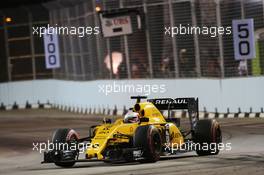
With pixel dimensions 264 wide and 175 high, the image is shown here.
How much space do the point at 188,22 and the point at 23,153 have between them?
11.2 metres

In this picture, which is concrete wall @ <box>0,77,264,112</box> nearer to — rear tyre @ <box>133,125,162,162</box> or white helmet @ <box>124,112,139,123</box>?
white helmet @ <box>124,112,139,123</box>

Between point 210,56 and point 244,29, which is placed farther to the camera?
point 210,56

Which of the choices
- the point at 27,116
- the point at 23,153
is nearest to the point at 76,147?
the point at 23,153

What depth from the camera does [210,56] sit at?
30.2m

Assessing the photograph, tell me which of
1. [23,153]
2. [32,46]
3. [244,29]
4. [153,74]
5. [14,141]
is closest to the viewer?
[23,153]

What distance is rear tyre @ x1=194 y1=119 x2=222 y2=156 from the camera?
18.0m

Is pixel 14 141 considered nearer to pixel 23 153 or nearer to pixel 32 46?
pixel 23 153

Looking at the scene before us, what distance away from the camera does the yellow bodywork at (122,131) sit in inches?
652

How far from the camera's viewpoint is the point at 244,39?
2797 cm

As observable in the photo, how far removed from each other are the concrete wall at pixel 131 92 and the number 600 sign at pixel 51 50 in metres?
0.95

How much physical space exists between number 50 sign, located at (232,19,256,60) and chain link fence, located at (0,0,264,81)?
34cm

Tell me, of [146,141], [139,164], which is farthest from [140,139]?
[139,164]

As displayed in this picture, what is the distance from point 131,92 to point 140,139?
17296 mm

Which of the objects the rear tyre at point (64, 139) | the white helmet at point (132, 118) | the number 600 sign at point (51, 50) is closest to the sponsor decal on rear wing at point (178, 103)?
the white helmet at point (132, 118)
